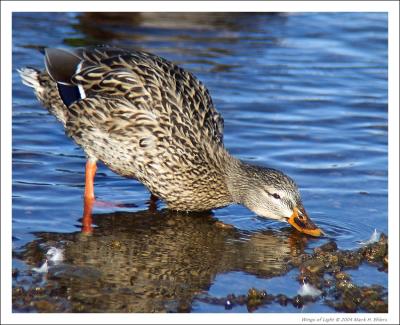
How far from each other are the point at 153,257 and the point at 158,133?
4.27 feet

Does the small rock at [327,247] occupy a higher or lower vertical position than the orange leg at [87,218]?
lower

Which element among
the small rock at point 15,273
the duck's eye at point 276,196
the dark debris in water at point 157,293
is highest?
the duck's eye at point 276,196

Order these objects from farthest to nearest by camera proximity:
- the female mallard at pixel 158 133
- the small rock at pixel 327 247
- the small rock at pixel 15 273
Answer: the female mallard at pixel 158 133 < the small rock at pixel 327 247 < the small rock at pixel 15 273

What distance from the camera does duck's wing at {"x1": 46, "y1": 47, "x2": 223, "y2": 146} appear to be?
27.0 ft

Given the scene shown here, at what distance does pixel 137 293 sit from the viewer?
658 cm

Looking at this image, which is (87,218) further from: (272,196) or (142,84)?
(272,196)

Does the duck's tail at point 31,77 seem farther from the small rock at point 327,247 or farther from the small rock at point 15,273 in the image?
the small rock at point 327,247

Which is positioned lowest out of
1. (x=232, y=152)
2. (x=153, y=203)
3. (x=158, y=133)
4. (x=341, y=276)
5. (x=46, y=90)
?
(x=341, y=276)

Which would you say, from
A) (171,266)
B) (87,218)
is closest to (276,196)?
(171,266)

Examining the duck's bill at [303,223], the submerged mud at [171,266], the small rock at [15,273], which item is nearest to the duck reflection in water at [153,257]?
the submerged mud at [171,266]

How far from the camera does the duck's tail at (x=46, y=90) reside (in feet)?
28.3

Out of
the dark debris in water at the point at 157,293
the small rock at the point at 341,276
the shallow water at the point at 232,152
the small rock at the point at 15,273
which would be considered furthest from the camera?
the shallow water at the point at 232,152

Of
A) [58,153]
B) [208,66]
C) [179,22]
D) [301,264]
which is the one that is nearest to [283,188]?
[301,264]

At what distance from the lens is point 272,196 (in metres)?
8.01
